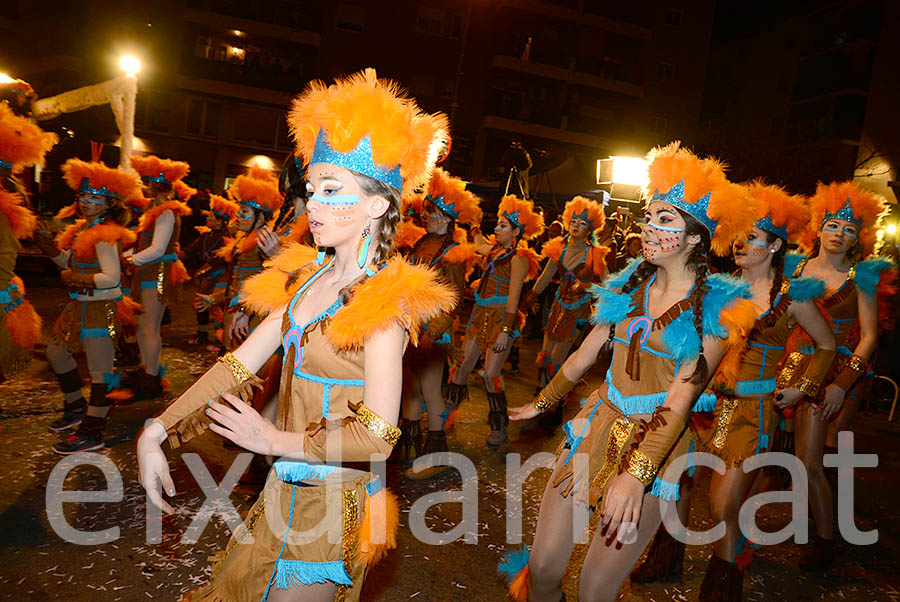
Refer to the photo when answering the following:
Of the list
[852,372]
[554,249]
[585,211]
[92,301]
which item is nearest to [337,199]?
[92,301]

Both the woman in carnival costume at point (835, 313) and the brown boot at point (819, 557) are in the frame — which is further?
the brown boot at point (819, 557)

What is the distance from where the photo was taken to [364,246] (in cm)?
225

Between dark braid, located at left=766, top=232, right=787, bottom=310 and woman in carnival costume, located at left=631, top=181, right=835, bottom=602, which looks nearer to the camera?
woman in carnival costume, located at left=631, top=181, right=835, bottom=602

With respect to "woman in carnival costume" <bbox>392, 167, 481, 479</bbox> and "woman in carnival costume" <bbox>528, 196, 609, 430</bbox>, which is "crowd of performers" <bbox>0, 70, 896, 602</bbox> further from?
"woman in carnival costume" <bbox>528, 196, 609, 430</bbox>

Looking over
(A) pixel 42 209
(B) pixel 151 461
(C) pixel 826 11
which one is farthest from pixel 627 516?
(C) pixel 826 11

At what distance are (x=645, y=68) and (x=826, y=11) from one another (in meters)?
9.81

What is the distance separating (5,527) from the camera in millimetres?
3859

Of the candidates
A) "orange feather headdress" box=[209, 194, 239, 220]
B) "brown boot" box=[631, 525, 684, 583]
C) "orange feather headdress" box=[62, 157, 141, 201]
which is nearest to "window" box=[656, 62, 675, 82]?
"orange feather headdress" box=[209, 194, 239, 220]

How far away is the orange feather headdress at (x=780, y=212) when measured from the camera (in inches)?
158

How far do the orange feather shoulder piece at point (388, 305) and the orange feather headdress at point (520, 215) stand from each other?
5126 millimetres

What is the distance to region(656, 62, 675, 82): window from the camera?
3575cm

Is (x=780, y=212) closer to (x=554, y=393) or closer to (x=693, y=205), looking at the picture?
(x=693, y=205)

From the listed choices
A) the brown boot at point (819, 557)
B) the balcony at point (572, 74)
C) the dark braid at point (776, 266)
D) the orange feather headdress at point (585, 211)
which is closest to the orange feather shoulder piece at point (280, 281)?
the dark braid at point (776, 266)

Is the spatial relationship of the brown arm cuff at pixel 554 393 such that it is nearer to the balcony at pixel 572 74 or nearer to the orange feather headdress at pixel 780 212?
the orange feather headdress at pixel 780 212
